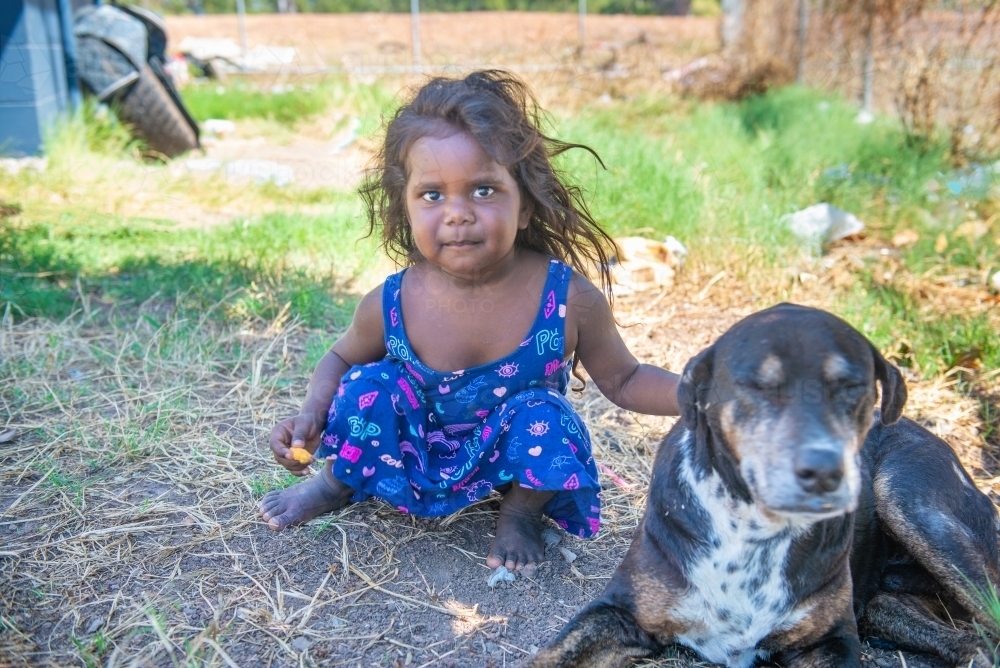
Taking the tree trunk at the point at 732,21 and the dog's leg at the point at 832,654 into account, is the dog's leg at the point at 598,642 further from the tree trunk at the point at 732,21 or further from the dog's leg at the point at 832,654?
the tree trunk at the point at 732,21

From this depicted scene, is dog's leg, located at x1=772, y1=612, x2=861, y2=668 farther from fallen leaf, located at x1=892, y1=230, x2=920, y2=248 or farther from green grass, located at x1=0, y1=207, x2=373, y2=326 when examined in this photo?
fallen leaf, located at x1=892, y1=230, x2=920, y2=248

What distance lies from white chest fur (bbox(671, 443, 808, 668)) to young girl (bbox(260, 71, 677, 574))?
0.54 m

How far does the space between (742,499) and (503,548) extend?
1.01m

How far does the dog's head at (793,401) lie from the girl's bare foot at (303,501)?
1.47 meters

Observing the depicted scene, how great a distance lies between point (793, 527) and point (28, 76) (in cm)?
766

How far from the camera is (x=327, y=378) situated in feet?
10.4

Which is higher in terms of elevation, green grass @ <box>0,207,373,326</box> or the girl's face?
the girl's face

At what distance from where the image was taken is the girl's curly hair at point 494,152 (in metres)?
2.90

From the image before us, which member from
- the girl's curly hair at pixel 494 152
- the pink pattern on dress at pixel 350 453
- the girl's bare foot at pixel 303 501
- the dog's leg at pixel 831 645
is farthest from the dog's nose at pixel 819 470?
the girl's bare foot at pixel 303 501

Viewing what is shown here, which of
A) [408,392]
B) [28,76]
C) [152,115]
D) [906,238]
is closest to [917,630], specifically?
[408,392]

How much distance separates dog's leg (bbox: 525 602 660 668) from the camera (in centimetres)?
234

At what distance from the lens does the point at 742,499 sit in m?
2.30

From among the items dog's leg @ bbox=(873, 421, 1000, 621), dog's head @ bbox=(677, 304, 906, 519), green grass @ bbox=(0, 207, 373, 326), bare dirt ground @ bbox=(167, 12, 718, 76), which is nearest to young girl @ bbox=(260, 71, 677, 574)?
dog's head @ bbox=(677, 304, 906, 519)

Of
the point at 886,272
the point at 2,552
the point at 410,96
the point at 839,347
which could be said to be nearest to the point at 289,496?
the point at 2,552
